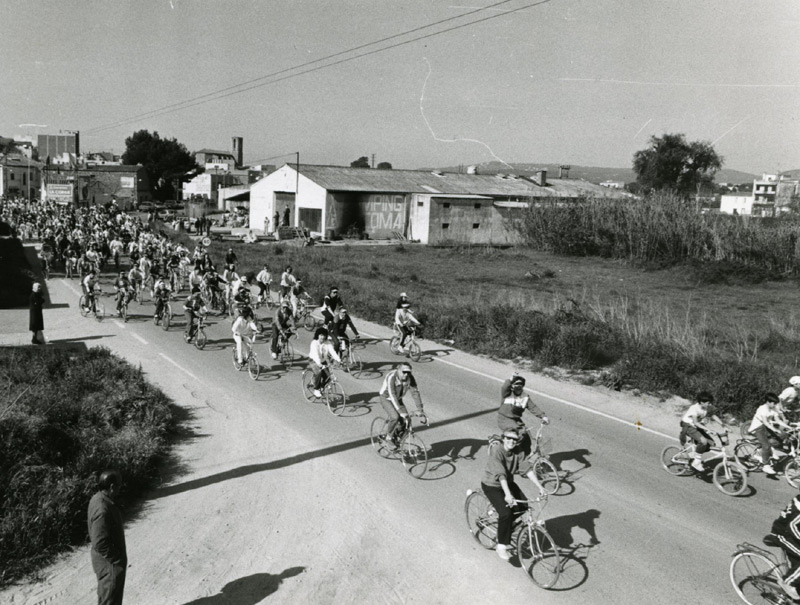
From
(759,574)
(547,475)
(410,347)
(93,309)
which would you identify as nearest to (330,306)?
(410,347)

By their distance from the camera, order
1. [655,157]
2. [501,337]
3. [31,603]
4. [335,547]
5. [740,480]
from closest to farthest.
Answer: [31,603] < [335,547] < [740,480] < [501,337] < [655,157]

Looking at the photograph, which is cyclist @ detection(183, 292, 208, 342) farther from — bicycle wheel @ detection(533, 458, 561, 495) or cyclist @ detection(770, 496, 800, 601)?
cyclist @ detection(770, 496, 800, 601)

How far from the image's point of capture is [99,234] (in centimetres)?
3678

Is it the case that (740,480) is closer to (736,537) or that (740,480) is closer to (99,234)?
(736,537)

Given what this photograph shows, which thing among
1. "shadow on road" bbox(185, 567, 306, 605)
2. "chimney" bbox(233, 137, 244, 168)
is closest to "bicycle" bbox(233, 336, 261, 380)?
"shadow on road" bbox(185, 567, 306, 605)

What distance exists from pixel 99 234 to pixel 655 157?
86.1 metres

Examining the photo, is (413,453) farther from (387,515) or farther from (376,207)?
(376,207)

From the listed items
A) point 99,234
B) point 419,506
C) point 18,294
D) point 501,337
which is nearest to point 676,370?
point 501,337

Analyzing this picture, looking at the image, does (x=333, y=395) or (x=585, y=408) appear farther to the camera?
(x=585, y=408)

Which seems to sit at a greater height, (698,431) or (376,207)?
(376,207)

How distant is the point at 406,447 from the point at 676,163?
100685mm

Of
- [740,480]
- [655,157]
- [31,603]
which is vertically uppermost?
[655,157]

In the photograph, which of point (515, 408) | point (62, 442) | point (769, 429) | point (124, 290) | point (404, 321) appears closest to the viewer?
point (515, 408)

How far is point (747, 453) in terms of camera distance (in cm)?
1095
